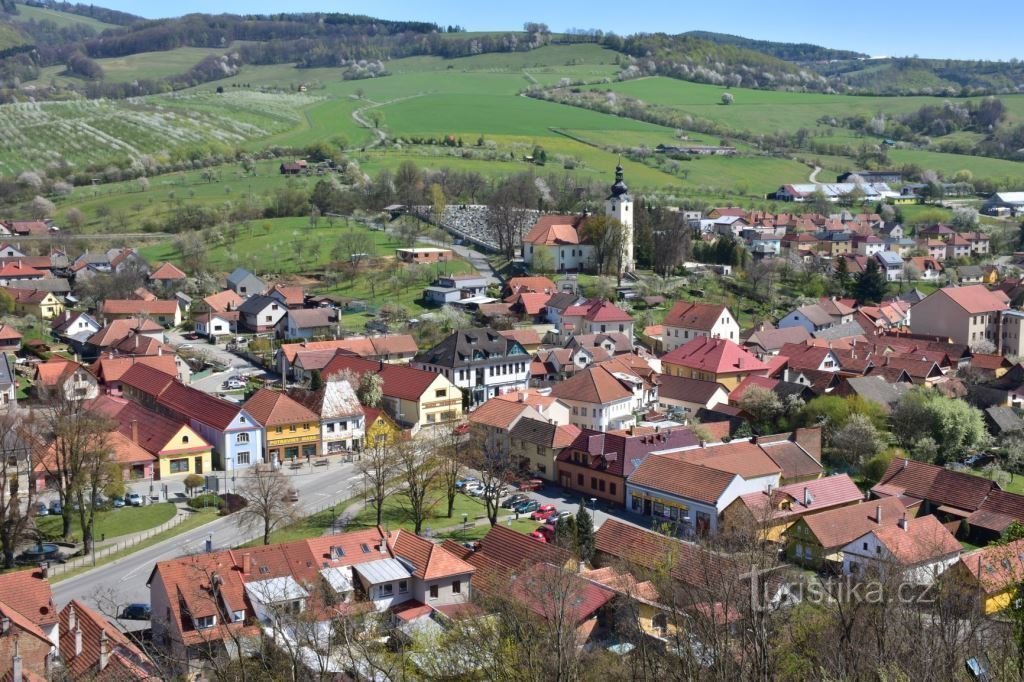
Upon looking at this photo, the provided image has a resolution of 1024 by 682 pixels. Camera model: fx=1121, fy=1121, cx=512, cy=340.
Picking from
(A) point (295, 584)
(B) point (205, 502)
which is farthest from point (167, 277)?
(A) point (295, 584)

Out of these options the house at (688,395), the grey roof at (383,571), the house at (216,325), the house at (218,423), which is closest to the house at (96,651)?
the grey roof at (383,571)

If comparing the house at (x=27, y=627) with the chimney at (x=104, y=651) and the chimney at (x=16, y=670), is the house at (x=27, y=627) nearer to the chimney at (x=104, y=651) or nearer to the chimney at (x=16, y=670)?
the chimney at (x=16, y=670)

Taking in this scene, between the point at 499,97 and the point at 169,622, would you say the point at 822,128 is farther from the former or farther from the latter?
the point at 169,622

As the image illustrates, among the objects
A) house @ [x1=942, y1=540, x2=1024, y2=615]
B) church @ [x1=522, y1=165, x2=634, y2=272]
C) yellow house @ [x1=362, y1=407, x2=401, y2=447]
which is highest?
church @ [x1=522, y1=165, x2=634, y2=272]

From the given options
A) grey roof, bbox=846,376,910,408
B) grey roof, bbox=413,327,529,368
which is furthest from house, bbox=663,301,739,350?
grey roof, bbox=413,327,529,368

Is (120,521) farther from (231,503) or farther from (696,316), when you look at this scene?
(696,316)

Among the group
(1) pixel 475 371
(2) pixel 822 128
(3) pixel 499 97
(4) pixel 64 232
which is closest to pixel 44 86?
(3) pixel 499 97

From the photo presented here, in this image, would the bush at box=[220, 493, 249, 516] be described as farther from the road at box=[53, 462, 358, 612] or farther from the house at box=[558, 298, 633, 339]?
the house at box=[558, 298, 633, 339]
